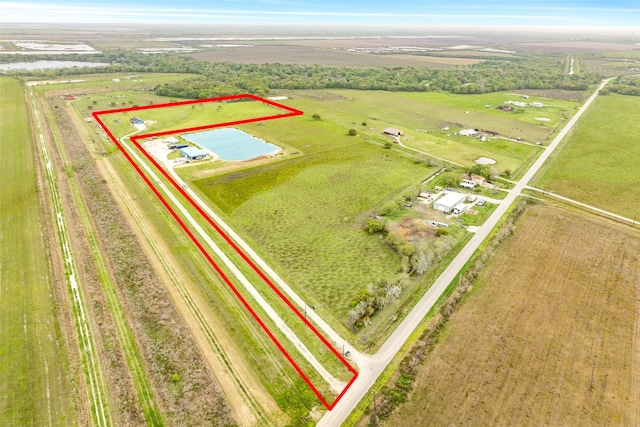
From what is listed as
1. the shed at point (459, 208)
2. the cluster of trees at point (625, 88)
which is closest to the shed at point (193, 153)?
the shed at point (459, 208)

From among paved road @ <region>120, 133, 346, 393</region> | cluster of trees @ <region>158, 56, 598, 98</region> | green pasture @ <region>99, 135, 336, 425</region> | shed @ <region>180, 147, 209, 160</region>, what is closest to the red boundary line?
green pasture @ <region>99, 135, 336, 425</region>

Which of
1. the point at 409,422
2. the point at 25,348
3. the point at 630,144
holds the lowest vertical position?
the point at 409,422

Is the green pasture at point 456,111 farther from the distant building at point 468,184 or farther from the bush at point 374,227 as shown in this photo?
the bush at point 374,227

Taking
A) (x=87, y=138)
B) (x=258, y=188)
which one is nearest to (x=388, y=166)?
(x=258, y=188)

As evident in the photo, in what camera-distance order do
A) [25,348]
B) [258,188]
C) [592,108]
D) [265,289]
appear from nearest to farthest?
[25,348] < [265,289] < [258,188] < [592,108]

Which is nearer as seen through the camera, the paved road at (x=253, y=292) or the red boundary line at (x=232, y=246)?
the paved road at (x=253, y=292)

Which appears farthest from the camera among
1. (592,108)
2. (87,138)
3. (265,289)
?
(592,108)

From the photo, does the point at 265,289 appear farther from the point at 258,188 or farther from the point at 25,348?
the point at 258,188
